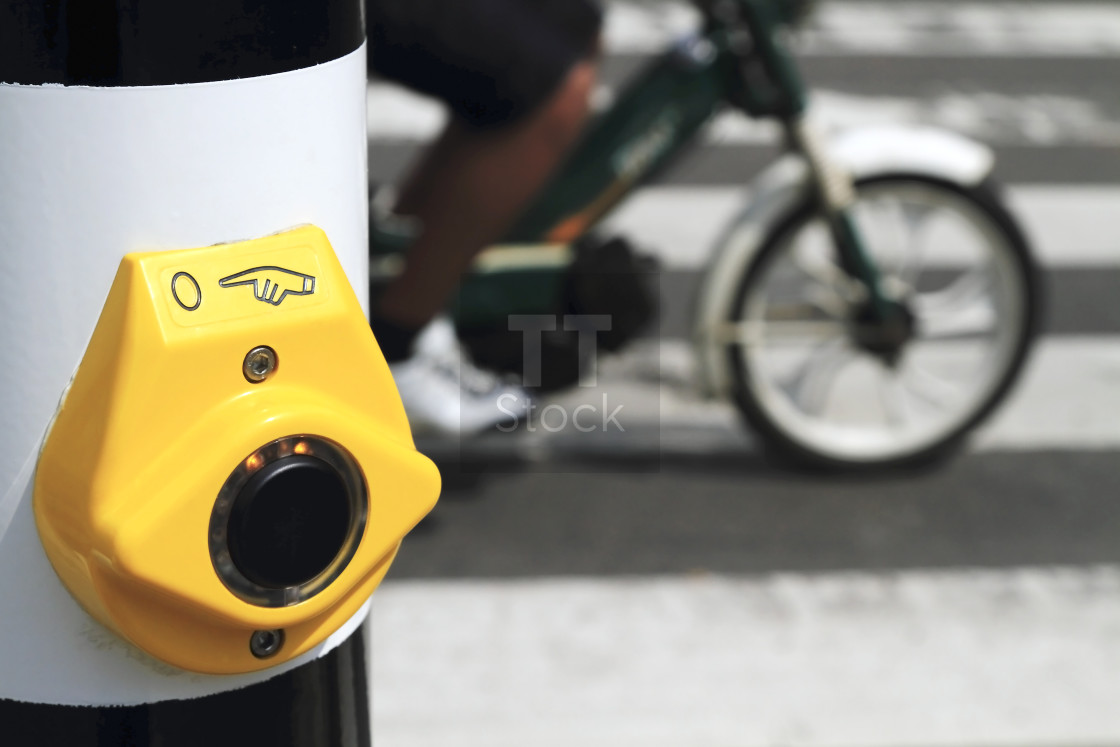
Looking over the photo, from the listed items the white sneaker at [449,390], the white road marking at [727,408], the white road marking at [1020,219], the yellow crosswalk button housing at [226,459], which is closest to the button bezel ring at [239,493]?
the yellow crosswalk button housing at [226,459]

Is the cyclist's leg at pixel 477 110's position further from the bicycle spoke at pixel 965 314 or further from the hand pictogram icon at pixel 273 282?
the hand pictogram icon at pixel 273 282

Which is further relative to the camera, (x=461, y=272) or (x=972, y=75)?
(x=972, y=75)

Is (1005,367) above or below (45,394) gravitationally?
below

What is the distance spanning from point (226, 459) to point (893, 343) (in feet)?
9.54

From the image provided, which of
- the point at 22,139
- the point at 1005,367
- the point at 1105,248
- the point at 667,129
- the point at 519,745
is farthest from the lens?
the point at 1105,248

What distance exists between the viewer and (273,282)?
865mm

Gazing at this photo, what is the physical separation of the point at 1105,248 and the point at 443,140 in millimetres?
2996

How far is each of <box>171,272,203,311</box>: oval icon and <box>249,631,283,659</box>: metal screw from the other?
0.21 m

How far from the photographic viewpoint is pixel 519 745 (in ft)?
8.41

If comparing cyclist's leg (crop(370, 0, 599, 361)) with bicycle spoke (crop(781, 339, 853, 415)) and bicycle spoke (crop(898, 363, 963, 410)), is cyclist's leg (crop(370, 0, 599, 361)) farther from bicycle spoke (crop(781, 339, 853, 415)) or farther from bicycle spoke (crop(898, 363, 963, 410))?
bicycle spoke (crop(898, 363, 963, 410))

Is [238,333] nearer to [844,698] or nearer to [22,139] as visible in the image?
[22,139]

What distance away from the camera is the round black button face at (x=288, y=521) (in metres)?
0.86

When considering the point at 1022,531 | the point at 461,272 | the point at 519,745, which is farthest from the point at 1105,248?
the point at 519,745

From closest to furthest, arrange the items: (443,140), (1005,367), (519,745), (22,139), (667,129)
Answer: (22,139) < (519,745) < (443,140) < (667,129) < (1005,367)
